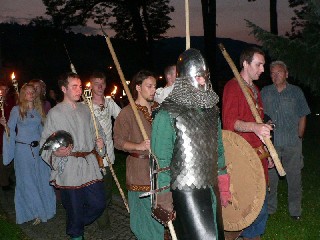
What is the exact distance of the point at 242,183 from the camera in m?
4.64

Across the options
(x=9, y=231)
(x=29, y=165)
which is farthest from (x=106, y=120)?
(x=9, y=231)

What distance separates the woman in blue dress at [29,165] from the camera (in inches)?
288

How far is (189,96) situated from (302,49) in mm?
6773

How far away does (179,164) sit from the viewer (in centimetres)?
371

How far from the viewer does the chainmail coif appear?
3772 millimetres

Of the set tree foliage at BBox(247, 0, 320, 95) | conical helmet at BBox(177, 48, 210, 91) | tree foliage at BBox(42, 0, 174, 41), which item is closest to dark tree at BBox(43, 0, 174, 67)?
tree foliage at BBox(42, 0, 174, 41)

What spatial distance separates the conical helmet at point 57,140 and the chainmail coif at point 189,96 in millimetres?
1956

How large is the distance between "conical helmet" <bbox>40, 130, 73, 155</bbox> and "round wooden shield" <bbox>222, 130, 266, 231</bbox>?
1857 millimetres

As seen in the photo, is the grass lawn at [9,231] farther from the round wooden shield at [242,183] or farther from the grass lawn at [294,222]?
the round wooden shield at [242,183]

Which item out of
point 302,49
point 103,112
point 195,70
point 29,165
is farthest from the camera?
point 302,49

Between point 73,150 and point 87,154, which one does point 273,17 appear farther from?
point 73,150

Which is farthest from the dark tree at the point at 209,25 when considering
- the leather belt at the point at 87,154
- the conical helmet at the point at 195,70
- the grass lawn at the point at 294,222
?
the conical helmet at the point at 195,70

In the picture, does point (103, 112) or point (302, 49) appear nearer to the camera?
point (103, 112)

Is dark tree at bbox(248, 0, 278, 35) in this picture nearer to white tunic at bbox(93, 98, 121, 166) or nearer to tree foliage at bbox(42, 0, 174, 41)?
tree foliage at bbox(42, 0, 174, 41)
